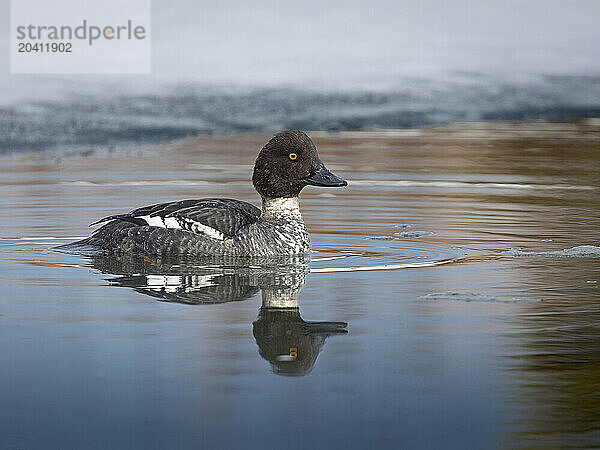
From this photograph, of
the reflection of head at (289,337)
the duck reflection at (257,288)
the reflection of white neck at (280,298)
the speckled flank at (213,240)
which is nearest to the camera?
the reflection of head at (289,337)

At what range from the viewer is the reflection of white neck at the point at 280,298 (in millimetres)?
5602

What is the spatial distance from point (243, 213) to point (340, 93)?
8.57 meters

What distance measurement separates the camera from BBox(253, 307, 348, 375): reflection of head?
4.38 metres

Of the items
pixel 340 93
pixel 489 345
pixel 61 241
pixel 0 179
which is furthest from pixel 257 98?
pixel 489 345

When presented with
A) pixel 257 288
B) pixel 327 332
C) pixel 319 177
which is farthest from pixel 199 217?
pixel 327 332

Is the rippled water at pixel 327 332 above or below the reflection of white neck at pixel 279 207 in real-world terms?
below

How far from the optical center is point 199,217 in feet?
24.5

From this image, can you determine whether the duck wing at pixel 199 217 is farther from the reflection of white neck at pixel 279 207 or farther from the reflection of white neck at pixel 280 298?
the reflection of white neck at pixel 280 298

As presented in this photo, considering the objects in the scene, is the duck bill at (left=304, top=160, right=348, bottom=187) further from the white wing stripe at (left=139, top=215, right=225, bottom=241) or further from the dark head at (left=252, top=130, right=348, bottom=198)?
the white wing stripe at (left=139, top=215, right=225, bottom=241)

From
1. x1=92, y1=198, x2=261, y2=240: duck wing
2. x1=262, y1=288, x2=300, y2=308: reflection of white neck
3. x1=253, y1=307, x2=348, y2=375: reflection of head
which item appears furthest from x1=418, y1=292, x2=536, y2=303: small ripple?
x1=92, y1=198, x2=261, y2=240: duck wing

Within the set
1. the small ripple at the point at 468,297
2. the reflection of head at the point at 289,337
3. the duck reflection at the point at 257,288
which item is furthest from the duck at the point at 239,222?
the reflection of head at the point at 289,337

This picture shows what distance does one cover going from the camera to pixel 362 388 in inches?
160

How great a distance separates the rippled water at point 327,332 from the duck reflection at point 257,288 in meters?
0.02

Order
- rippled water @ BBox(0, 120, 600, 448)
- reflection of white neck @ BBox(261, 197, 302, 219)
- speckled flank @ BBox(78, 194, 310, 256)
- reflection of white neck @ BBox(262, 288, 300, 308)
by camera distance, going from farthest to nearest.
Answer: reflection of white neck @ BBox(261, 197, 302, 219)
speckled flank @ BBox(78, 194, 310, 256)
reflection of white neck @ BBox(262, 288, 300, 308)
rippled water @ BBox(0, 120, 600, 448)
